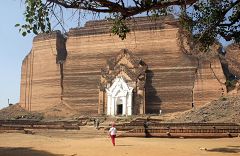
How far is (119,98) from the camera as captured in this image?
40812 mm

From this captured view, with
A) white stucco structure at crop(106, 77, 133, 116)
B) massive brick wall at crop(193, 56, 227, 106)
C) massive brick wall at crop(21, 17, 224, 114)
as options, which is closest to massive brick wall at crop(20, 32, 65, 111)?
massive brick wall at crop(21, 17, 224, 114)

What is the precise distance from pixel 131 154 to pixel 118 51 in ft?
97.2

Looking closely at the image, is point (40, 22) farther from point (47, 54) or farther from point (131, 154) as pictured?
point (47, 54)

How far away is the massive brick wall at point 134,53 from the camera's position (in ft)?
125

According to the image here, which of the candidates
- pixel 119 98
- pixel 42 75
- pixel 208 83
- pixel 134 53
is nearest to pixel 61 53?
pixel 42 75

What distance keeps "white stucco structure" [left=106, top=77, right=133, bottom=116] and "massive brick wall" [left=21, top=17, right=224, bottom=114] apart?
164cm

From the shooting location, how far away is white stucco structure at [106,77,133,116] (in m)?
40.2

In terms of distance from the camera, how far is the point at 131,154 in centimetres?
1286

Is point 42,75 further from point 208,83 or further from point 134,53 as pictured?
point 208,83

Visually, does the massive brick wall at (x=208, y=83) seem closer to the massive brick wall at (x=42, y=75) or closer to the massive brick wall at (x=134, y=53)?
the massive brick wall at (x=134, y=53)

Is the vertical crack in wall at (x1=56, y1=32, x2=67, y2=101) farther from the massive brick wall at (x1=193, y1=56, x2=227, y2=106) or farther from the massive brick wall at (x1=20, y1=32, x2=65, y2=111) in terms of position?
the massive brick wall at (x1=193, y1=56, x2=227, y2=106)

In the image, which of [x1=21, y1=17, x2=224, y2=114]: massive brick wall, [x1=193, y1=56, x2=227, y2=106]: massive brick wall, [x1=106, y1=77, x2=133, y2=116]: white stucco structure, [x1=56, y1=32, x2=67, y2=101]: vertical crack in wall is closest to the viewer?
[x1=193, y1=56, x2=227, y2=106]: massive brick wall

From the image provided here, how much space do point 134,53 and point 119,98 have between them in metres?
4.58

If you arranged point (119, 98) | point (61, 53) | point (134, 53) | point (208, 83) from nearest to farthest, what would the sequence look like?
point (208, 83), point (119, 98), point (134, 53), point (61, 53)
